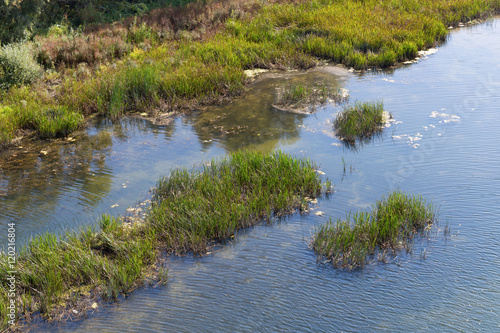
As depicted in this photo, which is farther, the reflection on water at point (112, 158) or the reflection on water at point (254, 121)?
the reflection on water at point (254, 121)

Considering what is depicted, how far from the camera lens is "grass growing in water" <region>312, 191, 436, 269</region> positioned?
19.9 feet

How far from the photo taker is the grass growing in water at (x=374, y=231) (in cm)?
607

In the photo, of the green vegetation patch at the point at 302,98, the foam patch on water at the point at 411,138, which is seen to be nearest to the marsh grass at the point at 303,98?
the green vegetation patch at the point at 302,98

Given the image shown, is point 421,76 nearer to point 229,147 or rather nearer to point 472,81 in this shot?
Result: point 472,81

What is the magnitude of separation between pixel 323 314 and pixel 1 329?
144 inches

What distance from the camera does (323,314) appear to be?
17.0 feet

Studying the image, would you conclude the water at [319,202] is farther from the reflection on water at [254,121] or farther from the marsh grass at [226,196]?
the marsh grass at [226,196]

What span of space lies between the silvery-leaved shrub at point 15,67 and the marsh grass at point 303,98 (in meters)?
7.07

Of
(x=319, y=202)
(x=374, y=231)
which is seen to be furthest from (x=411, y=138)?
(x=374, y=231)

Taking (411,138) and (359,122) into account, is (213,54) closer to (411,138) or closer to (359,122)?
(359,122)

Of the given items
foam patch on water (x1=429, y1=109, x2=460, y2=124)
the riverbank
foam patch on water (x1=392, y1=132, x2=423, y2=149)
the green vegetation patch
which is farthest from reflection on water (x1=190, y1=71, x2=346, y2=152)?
foam patch on water (x1=429, y1=109, x2=460, y2=124)

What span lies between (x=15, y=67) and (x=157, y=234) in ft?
28.2

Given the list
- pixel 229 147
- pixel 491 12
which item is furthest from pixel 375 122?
pixel 491 12

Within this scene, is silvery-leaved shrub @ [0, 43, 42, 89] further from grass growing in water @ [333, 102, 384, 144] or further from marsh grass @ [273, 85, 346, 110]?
grass growing in water @ [333, 102, 384, 144]
